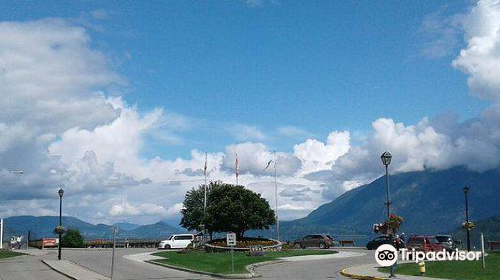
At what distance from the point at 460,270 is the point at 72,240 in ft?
218

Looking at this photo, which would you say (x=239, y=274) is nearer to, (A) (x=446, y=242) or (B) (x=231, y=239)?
(B) (x=231, y=239)

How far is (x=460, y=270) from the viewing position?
3275cm

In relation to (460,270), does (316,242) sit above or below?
above

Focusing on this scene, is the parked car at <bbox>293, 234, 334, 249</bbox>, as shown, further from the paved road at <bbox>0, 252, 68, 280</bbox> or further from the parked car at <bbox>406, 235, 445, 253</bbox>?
the paved road at <bbox>0, 252, 68, 280</bbox>

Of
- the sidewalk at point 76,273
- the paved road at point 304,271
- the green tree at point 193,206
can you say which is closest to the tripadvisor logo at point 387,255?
the paved road at point 304,271

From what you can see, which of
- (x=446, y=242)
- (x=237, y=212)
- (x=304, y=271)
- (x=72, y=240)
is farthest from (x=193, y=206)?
(x=304, y=271)

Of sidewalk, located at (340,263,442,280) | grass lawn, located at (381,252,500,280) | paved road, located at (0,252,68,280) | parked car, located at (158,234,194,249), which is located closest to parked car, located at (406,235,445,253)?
grass lawn, located at (381,252,500,280)

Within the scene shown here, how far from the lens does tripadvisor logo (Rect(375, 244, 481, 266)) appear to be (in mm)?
31952

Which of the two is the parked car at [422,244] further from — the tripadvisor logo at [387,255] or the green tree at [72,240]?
the green tree at [72,240]

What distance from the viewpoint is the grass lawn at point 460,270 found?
29.9 m

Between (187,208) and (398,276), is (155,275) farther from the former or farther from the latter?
(187,208)

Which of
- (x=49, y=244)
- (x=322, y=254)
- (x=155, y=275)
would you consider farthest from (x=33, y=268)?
(x=49, y=244)

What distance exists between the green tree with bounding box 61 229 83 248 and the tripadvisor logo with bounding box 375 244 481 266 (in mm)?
54366

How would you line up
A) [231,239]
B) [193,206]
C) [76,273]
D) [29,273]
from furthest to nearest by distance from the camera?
[193,206] → [29,273] → [76,273] → [231,239]
